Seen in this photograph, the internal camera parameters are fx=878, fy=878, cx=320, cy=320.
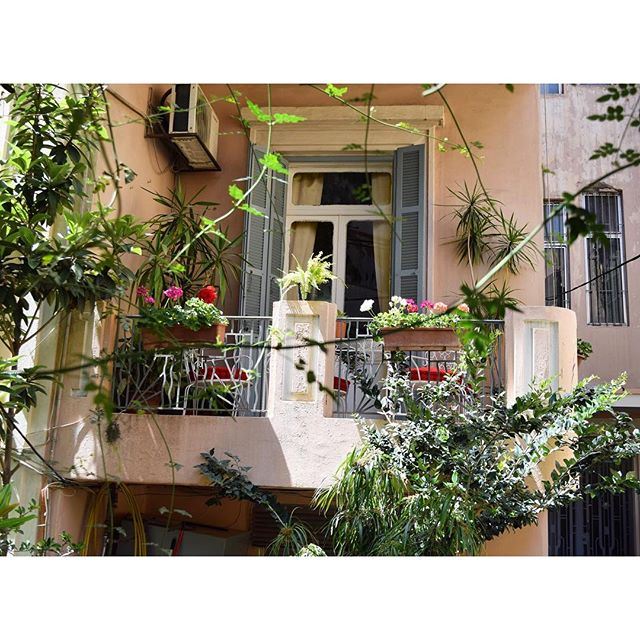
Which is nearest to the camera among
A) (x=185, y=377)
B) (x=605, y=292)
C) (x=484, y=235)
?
(x=185, y=377)

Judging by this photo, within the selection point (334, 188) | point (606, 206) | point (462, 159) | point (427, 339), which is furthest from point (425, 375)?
point (606, 206)

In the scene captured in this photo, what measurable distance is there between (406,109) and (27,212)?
379cm

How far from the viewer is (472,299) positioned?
70.8 inches

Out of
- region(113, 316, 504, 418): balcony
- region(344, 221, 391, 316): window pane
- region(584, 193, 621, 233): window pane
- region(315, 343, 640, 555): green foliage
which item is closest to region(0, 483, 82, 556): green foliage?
region(113, 316, 504, 418): balcony

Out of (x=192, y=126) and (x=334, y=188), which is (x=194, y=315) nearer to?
(x=192, y=126)

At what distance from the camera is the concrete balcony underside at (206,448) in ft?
19.6

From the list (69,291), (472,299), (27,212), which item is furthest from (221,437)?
(472,299)

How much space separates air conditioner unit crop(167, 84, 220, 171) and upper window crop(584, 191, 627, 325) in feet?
15.0

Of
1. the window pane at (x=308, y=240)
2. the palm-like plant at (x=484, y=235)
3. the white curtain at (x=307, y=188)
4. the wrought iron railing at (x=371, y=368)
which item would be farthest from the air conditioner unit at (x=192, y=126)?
the palm-like plant at (x=484, y=235)

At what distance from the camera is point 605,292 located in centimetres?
1009

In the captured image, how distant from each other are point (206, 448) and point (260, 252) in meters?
2.39

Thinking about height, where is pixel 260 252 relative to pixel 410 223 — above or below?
below
